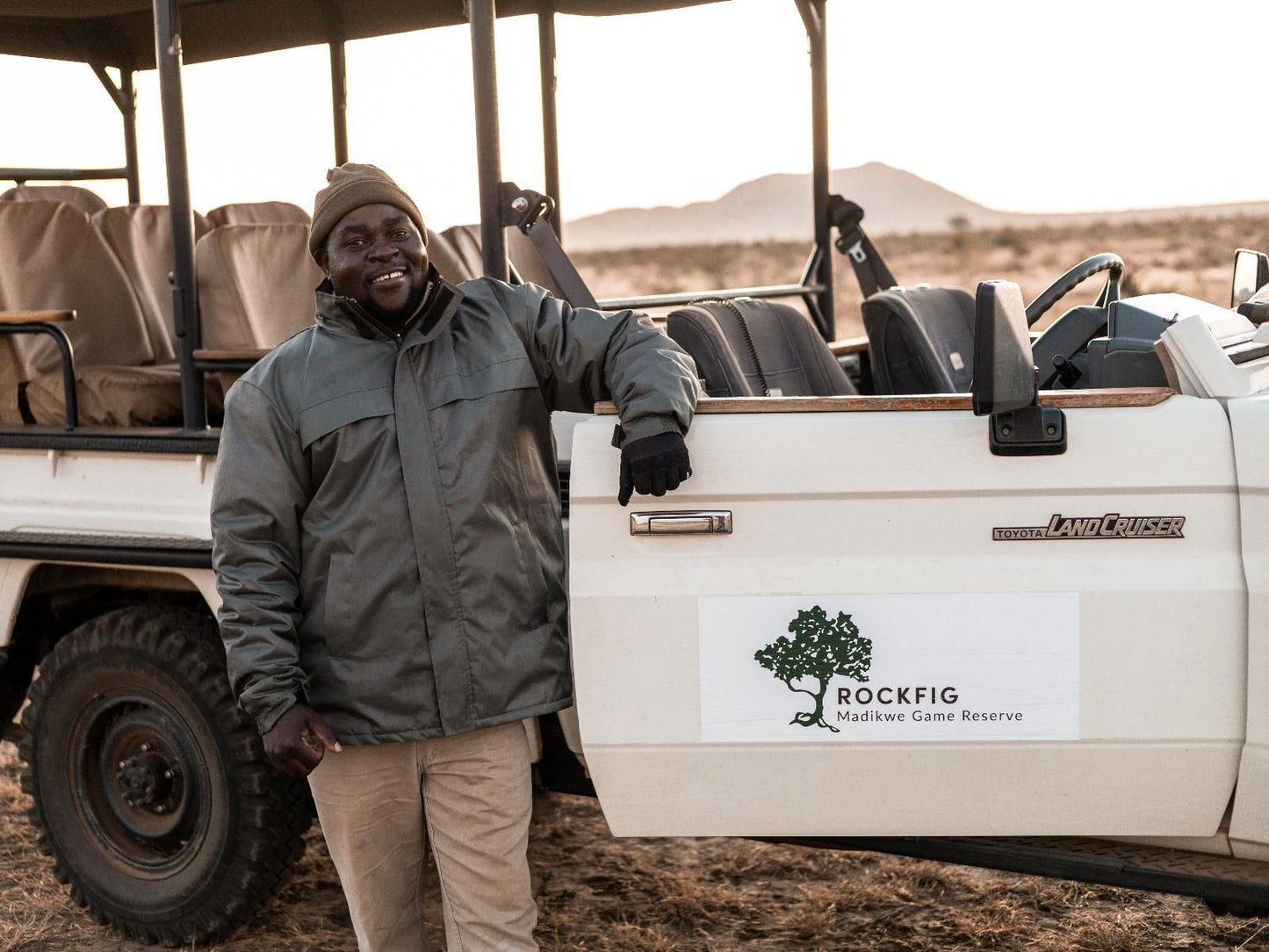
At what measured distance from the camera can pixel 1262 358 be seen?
2730 millimetres

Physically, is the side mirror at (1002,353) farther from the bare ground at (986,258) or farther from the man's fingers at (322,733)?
the bare ground at (986,258)

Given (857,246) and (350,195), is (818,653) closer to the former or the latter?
(350,195)

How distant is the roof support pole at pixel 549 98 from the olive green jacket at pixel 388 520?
1.83 m

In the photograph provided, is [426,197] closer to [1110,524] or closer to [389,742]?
[389,742]

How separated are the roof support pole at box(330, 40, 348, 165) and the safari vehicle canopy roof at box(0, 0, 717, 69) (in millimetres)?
48

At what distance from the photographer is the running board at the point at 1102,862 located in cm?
259

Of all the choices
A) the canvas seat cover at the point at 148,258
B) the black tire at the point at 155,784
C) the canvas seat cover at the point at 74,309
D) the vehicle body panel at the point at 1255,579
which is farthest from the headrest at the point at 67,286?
the vehicle body panel at the point at 1255,579

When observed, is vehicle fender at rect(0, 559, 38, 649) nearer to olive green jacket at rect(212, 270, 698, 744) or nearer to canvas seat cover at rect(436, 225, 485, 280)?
olive green jacket at rect(212, 270, 698, 744)

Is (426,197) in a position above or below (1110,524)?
above

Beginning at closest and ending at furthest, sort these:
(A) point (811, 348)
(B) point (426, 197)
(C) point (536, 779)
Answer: (C) point (536, 779), (A) point (811, 348), (B) point (426, 197)

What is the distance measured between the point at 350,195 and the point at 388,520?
2.04 ft

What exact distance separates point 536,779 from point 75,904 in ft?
4.98

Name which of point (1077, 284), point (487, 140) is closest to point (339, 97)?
point (487, 140)

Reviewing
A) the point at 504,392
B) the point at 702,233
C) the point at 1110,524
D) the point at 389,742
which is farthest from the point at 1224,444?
the point at 702,233
